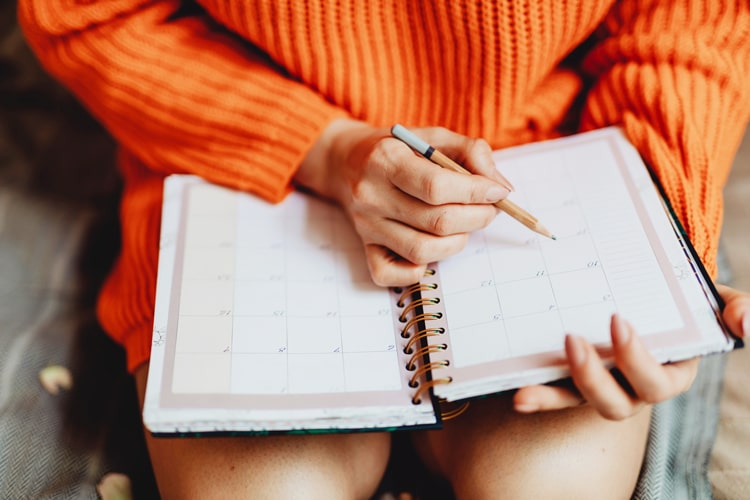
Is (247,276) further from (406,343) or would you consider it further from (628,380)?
(628,380)

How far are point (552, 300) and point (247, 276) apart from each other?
279mm

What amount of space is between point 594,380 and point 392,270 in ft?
0.64

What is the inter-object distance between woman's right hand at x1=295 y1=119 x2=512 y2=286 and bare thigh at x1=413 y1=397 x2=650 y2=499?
0.18 meters

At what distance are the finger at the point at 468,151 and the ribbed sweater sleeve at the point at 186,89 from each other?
0.14 metres

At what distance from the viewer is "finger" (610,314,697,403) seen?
485 mm

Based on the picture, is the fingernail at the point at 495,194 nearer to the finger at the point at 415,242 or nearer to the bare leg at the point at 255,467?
the finger at the point at 415,242

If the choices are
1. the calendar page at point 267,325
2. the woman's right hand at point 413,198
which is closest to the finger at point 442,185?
the woman's right hand at point 413,198

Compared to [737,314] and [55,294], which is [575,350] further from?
[55,294]

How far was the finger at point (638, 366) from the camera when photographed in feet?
1.59

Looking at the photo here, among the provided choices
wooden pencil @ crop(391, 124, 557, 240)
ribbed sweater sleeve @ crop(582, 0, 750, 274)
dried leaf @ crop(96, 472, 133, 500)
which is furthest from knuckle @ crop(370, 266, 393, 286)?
dried leaf @ crop(96, 472, 133, 500)

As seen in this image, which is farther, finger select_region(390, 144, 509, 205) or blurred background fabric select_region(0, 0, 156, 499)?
blurred background fabric select_region(0, 0, 156, 499)

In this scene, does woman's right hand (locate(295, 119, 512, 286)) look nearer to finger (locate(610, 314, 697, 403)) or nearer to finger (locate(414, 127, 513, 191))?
finger (locate(414, 127, 513, 191))

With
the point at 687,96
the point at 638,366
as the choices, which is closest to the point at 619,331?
the point at 638,366

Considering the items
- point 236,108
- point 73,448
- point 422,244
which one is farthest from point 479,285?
point 73,448
